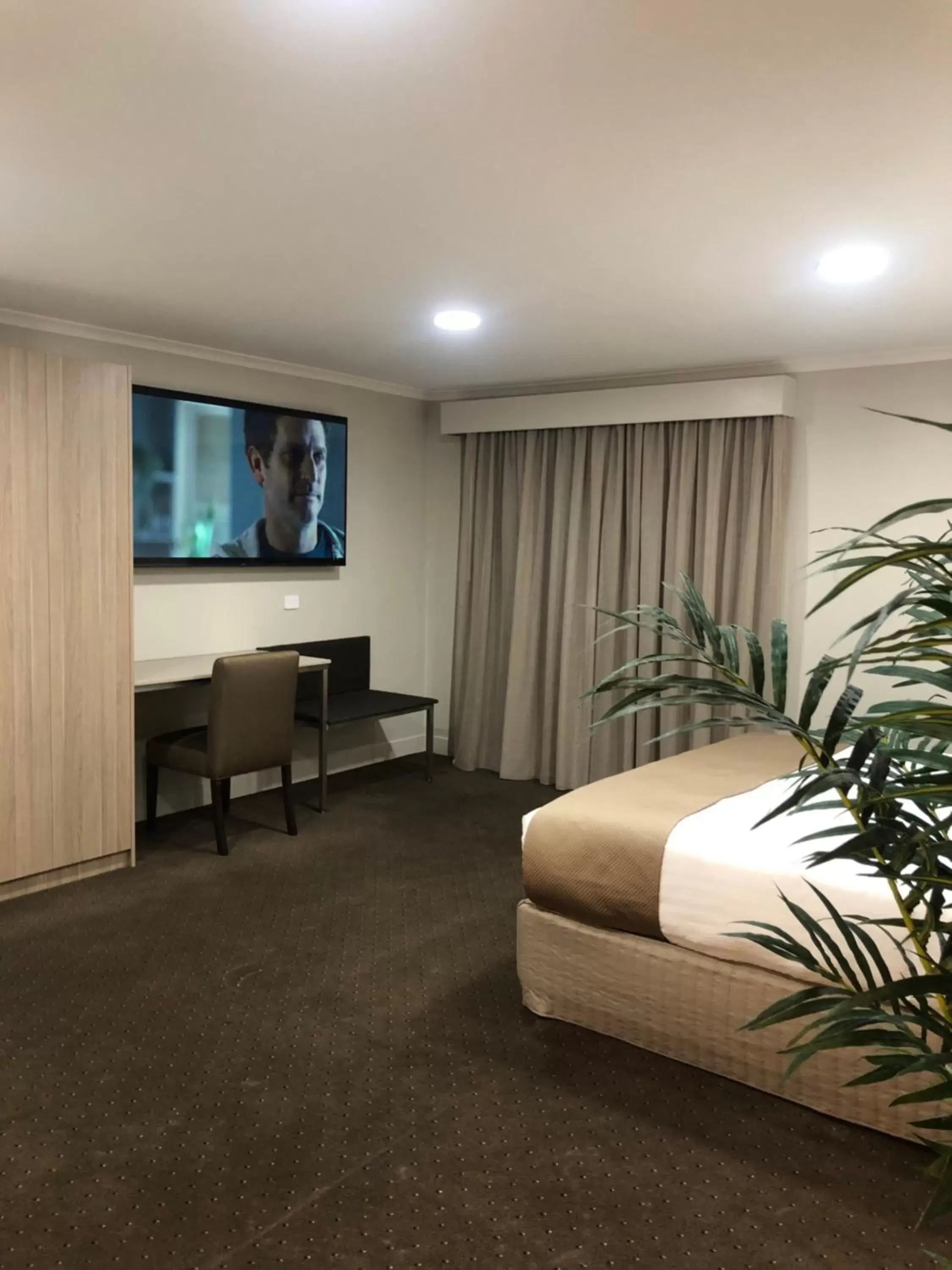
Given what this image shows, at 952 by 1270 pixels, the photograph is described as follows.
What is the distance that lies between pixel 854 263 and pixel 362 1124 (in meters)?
2.86

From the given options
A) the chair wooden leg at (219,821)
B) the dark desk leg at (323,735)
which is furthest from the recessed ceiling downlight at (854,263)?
the chair wooden leg at (219,821)

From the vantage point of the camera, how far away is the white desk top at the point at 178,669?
4184 millimetres

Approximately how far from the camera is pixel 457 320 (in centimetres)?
393

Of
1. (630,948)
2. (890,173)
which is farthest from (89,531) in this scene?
(890,173)

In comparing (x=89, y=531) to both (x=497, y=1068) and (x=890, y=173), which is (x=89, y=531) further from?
(x=890, y=173)

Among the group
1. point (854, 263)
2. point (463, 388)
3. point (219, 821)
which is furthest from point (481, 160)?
point (463, 388)

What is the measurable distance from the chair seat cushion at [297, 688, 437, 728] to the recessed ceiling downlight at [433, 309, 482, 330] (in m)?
1.98

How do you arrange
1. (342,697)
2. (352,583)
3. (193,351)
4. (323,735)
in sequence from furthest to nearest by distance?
1. (352,583)
2. (342,697)
3. (323,735)
4. (193,351)

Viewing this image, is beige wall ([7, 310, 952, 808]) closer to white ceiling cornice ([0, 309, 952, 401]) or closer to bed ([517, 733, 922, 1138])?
white ceiling cornice ([0, 309, 952, 401])

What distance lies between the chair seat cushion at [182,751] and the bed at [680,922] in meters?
1.82

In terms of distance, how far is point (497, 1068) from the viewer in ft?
8.64

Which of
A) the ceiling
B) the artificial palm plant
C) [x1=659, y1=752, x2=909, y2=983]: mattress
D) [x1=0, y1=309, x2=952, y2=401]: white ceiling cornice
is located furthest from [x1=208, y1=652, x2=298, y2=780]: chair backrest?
the artificial palm plant

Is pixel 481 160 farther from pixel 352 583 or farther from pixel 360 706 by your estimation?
pixel 352 583

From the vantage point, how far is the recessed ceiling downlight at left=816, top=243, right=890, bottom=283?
2934mm
